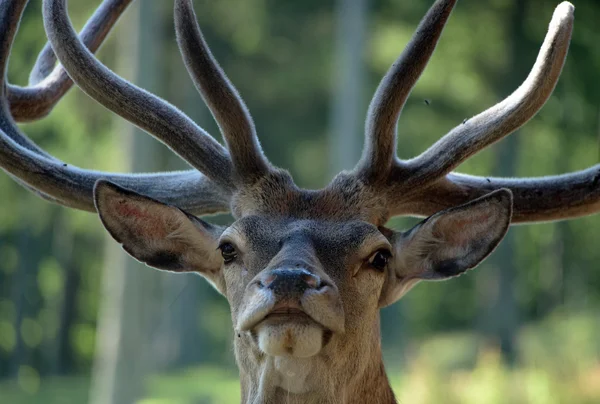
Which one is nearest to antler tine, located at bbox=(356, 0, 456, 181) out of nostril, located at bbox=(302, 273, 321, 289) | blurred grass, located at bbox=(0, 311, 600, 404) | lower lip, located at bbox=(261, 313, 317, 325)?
nostril, located at bbox=(302, 273, 321, 289)

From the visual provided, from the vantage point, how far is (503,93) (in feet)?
88.1

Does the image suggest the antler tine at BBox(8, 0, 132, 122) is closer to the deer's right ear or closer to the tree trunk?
the deer's right ear

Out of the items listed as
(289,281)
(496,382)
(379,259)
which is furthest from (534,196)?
(496,382)

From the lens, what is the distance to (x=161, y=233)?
20.0ft

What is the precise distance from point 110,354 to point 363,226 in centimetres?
1588

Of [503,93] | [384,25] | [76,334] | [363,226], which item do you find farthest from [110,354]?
[76,334]

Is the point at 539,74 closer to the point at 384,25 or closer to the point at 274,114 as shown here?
the point at 384,25

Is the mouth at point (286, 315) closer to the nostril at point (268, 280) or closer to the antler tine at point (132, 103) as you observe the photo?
the nostril at point (268, 280)

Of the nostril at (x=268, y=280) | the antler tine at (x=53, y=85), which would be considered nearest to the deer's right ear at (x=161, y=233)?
the nostril at (x=268, y=280)

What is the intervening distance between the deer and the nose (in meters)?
0.18

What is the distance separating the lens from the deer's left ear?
5.82 m

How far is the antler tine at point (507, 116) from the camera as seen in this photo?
5863mm

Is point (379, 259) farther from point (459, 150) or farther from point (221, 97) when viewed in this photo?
point (221, 97)

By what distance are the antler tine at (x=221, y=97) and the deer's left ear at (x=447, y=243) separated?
881mm
